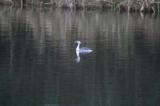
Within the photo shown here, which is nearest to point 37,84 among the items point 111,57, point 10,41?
point 111,57

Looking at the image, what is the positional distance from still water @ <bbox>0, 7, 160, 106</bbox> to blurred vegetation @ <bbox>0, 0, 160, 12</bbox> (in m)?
7.13

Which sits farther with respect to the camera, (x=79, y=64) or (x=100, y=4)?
(x=100, y=4)

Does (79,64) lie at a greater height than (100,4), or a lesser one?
lesser

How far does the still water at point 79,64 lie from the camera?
60.2 ft

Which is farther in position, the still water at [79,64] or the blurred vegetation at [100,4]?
the blurred vegetation at [100,4]

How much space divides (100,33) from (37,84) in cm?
1538

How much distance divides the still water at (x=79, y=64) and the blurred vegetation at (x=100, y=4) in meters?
7.13

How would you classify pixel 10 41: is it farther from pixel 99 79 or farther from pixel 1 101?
pixel 1 101

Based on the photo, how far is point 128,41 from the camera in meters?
31.5

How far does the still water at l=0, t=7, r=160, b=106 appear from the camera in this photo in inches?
723

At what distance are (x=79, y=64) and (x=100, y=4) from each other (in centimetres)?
2788

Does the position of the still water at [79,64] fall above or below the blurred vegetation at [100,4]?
below

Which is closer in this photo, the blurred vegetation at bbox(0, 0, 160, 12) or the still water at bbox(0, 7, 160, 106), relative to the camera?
the still water at bbox(0, 7, 160, 106)

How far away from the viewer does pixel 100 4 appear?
169 ft
